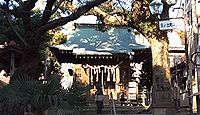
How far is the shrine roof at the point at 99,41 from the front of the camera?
990 inches

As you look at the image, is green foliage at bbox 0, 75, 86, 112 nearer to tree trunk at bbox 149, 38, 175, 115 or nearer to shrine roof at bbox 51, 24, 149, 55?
tree trunk at bbox 149, 38, 175, 115

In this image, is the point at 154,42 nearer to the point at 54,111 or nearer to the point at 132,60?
the point at 132,60

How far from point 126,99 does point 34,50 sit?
1407 centimetres

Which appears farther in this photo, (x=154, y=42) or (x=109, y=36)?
(x=109, y=36)

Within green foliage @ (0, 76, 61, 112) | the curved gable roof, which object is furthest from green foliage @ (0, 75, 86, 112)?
the curved gable roof

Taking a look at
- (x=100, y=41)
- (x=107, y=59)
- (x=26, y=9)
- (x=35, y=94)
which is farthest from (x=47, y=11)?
(x=100, y=41)

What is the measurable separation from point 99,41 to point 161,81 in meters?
9.96

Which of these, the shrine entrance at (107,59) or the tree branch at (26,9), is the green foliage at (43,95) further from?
the shrine entrance at (107,59)

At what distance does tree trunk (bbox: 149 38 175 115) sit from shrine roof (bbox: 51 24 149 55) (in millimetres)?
5422

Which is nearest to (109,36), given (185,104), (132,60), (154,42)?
(132,60)

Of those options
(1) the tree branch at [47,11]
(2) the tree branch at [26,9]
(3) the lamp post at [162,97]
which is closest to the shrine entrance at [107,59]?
(3) the lamp post at [162,97]

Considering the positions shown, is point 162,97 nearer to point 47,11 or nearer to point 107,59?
point 47,11

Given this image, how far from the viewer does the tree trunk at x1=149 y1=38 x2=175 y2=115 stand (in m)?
17.5

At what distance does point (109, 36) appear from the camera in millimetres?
28375
